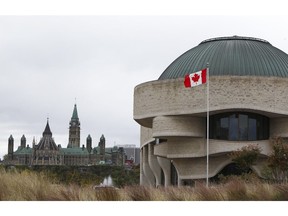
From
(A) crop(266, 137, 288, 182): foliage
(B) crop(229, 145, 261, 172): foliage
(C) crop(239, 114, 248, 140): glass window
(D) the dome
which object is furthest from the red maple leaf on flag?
(D) the dome

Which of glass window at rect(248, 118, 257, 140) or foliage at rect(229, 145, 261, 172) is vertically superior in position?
glass window at rect(248, 118, 257, 140)

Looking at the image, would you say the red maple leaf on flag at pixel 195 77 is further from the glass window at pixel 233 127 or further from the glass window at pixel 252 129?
the glass window at pixel 252 129

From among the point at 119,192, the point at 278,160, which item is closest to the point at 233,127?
the point at 278,160

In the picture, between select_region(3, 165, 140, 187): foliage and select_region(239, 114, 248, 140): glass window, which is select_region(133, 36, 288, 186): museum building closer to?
select_region(239, 114, 248, 140): glass window

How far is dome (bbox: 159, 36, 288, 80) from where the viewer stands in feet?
122

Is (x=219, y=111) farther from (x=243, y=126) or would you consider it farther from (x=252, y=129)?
(x=252, y=129)

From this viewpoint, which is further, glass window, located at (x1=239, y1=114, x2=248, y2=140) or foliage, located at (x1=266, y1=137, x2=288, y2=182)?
glass window, located at (x1=239, y1=114, x2=248, y2=140)

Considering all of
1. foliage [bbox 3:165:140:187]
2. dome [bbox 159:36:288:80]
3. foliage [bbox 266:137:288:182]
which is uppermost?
dome [bbox 159:36:288:80]

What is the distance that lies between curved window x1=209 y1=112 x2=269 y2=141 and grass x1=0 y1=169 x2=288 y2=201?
58.3 ft

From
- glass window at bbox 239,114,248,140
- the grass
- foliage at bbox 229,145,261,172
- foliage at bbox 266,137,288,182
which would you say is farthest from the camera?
glass window at bbox 239,114,248,140

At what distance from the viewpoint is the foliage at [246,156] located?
103ft

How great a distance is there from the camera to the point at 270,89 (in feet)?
108

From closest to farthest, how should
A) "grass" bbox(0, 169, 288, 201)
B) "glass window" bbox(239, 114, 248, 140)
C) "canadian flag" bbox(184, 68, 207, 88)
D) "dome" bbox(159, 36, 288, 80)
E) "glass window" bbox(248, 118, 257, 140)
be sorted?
"grass" bbox(0, 169, 288, 201) < "canadian flag" bbox(184, 68, 207, 88) < "glass window" bbox(239, 114, 248, 140) < "glass window" bbox(248, 118, 257, 140) < "dome" bbox(159, 36, 288, 80)

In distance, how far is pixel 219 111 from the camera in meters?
33.3
